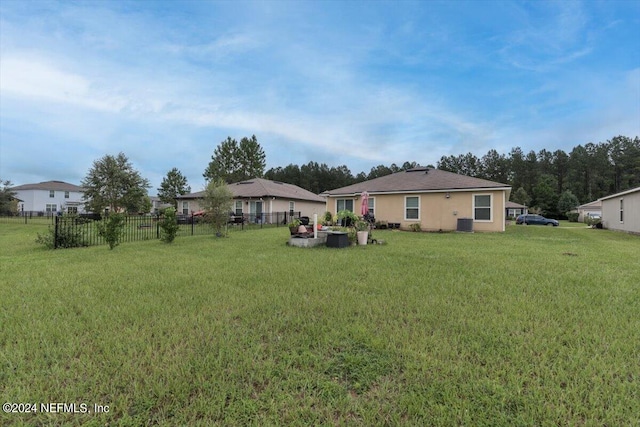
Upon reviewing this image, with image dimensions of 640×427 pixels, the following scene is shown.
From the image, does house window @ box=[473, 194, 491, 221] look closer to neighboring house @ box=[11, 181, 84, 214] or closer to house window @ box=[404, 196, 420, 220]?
house window @ box=[404, 196, 420, 220]

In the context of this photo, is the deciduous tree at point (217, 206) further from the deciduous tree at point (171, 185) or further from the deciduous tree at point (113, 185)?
the deciduous tree at point (171, 185)

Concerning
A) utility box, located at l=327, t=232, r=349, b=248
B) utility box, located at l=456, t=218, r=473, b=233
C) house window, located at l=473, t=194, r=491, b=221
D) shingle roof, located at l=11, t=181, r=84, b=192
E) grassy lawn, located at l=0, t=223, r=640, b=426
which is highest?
shingle roof, located at l=11, t=181, r=84, b=192

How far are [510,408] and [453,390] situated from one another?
36cm

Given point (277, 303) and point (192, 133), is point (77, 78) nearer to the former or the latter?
point (192, 133)

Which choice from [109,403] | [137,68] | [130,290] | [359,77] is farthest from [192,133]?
[109,403]

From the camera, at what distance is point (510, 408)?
2.06 m

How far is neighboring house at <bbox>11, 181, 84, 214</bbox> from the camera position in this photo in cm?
4634

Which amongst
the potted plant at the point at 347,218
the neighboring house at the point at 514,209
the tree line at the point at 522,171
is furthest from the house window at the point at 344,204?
the neighboring house at the point at 514,209

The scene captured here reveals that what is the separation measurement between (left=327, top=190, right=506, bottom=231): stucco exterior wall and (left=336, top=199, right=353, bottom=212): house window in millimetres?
438

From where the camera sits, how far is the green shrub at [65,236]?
10156mm

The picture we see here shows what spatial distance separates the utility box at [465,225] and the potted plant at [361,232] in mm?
7908

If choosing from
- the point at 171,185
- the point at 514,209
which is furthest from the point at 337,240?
the point at 514,209

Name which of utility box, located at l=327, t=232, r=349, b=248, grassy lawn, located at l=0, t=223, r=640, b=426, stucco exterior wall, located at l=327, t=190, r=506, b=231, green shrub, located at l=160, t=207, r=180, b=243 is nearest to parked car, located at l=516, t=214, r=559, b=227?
stucco exterior wall, located at l=327, t=190, r=506, b=231

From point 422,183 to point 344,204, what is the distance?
16.7 feet
